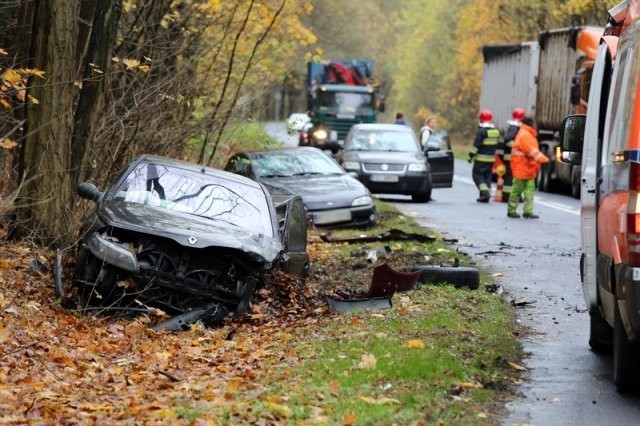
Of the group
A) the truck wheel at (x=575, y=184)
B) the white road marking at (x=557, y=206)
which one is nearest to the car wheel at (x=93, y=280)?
the white road marking at (x=557, y=206)

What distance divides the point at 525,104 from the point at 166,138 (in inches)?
747

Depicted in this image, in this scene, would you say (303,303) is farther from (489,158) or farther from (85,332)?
(489,158)

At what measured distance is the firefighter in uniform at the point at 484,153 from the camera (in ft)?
86.8

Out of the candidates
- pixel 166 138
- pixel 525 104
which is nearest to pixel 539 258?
pixel 166 138

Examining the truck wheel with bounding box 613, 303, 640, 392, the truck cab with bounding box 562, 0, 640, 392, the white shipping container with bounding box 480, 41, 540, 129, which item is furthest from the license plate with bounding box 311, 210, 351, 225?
the white shipping container with bounding box 480, 41, 540, 129

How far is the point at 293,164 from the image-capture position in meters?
20.6

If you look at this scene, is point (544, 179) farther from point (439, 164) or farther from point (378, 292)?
point (378, 292)

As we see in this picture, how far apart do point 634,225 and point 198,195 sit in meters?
6.39

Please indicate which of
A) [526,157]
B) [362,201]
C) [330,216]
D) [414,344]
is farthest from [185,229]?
[526,157]

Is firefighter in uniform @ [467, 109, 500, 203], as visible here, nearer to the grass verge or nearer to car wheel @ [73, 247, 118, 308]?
the grass verge

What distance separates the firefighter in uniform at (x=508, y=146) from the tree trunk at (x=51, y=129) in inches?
523

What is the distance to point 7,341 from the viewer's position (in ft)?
31.5

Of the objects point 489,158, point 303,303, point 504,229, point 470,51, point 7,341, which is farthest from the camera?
point 470,51

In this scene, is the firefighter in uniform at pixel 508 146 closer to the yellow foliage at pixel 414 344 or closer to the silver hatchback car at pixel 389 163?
the silver hatchback car at pixel 389 163
